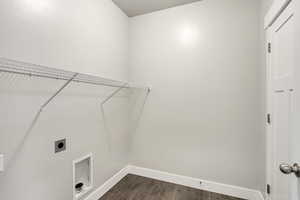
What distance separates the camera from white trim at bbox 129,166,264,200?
75.3 inches

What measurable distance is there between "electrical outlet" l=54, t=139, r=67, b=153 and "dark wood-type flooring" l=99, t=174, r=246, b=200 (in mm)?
939

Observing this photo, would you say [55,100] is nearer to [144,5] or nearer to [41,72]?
[41,72]

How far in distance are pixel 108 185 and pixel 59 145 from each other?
104cm

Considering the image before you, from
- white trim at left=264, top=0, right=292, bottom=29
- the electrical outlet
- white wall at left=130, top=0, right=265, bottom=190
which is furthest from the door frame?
the electrical outlet

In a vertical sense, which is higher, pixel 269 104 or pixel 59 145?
pixel 269 104

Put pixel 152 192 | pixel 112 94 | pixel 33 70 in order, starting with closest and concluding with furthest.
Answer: pixel 33 70, pixel 152 192, pixel 112 94

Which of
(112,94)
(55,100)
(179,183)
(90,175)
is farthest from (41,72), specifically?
(179,183)

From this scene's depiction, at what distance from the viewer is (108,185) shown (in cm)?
211

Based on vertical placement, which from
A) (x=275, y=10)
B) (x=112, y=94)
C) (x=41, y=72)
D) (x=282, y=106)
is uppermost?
(x=275, y=10)

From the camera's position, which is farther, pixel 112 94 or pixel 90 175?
pixel 112 94

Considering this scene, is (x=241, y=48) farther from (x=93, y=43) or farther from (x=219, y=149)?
(x=93, y=43)

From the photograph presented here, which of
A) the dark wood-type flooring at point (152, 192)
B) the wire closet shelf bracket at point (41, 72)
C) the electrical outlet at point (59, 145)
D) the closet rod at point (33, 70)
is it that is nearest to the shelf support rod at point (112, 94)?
Answer: the wire closet shelf bracket at point (41, 72)

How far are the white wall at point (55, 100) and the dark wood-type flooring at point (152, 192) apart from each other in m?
0.24

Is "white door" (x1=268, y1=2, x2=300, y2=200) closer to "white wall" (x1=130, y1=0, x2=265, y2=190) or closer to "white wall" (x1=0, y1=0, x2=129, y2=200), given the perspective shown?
"white wall" (x1=130, y1=0, x2=265, y2=190)
